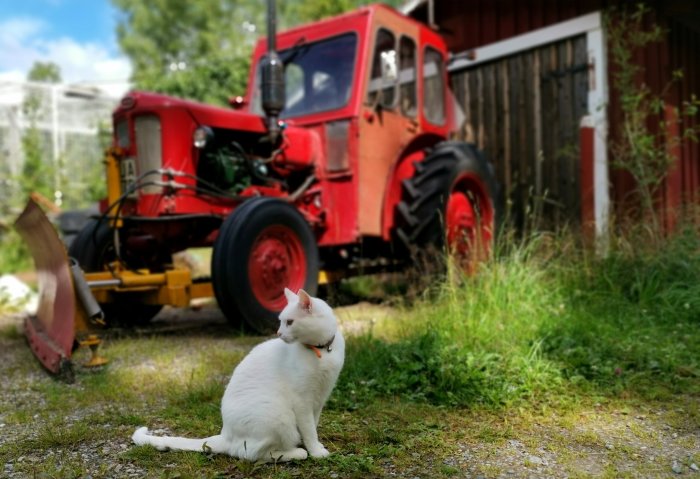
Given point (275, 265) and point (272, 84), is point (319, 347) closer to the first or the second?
point (275, 265)

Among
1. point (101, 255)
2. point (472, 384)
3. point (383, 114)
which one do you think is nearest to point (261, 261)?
point (101, 255)

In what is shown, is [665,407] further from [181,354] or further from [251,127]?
[251,127]

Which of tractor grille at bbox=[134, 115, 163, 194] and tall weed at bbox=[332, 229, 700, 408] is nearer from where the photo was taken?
tall weed at bbox=[332, 229, 700, 408]

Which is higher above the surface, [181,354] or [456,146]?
[456,146]

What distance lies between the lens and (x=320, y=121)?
5.08 metres

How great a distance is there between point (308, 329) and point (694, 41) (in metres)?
6.31

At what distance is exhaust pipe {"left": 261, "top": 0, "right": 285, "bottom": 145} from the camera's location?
4.36m

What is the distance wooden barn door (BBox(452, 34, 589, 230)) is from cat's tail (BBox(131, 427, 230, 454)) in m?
4.45

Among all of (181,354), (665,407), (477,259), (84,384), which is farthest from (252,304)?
(665,407)

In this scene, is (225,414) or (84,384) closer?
(225,414)

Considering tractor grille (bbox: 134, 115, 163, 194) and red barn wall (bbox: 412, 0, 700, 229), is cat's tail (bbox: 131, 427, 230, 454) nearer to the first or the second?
tractor grille (bbox: 134, 115, 163, 194)

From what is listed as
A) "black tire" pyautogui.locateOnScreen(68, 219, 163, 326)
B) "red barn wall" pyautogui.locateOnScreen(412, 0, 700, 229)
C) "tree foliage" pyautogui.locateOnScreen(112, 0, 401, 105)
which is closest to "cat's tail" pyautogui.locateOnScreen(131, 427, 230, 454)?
"black tire" pyautogui.locateOnScreen(68, 219, 163, 326)

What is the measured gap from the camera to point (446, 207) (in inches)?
199

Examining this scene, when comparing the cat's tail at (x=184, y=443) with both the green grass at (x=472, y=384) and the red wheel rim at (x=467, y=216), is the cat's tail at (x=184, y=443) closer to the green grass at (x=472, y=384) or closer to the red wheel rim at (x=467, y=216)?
the green grass at (x=472, y=384)
